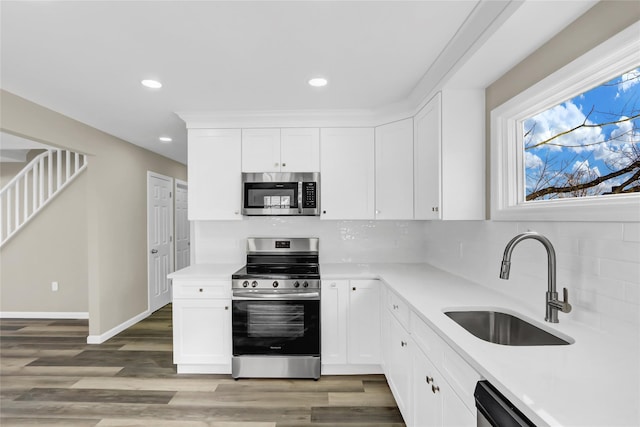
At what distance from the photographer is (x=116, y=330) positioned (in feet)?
12.9

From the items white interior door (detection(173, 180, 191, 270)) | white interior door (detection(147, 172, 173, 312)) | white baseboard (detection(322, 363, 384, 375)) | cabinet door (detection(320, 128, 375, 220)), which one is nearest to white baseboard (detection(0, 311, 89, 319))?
white interior door (detection(147, 172, 173, 312))

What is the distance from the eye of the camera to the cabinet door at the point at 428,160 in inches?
94.1

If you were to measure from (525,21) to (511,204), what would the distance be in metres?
1.06

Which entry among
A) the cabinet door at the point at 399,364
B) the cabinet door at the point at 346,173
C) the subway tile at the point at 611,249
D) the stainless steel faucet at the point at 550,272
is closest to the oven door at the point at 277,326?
the cabinet door at the point at 399,364

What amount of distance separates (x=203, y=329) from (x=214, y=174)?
4.73 feet

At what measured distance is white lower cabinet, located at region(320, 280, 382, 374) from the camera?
9.39 ft

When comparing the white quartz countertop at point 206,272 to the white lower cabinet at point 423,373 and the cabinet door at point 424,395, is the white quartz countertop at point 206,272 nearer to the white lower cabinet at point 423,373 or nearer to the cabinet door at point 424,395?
the white lower cabinet at point 423,373

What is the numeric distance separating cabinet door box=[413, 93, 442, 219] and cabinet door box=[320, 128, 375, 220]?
486mm

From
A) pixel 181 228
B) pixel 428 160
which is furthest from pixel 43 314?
pixel 428 160

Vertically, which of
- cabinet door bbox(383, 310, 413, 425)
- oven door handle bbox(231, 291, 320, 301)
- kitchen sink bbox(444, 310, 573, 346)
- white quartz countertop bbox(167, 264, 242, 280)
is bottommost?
cabinet door bbox(383, 310, 413, 425)

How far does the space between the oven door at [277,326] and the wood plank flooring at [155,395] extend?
28cm

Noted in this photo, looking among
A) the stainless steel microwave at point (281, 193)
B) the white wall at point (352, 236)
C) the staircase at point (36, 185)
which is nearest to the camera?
the stainless steel microwave at point (281, 193)

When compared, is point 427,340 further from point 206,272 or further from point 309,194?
point 206,272

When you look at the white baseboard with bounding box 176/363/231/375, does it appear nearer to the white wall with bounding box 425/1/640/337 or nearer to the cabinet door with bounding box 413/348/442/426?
the cabinet door with bounding box 413/348/442/426
